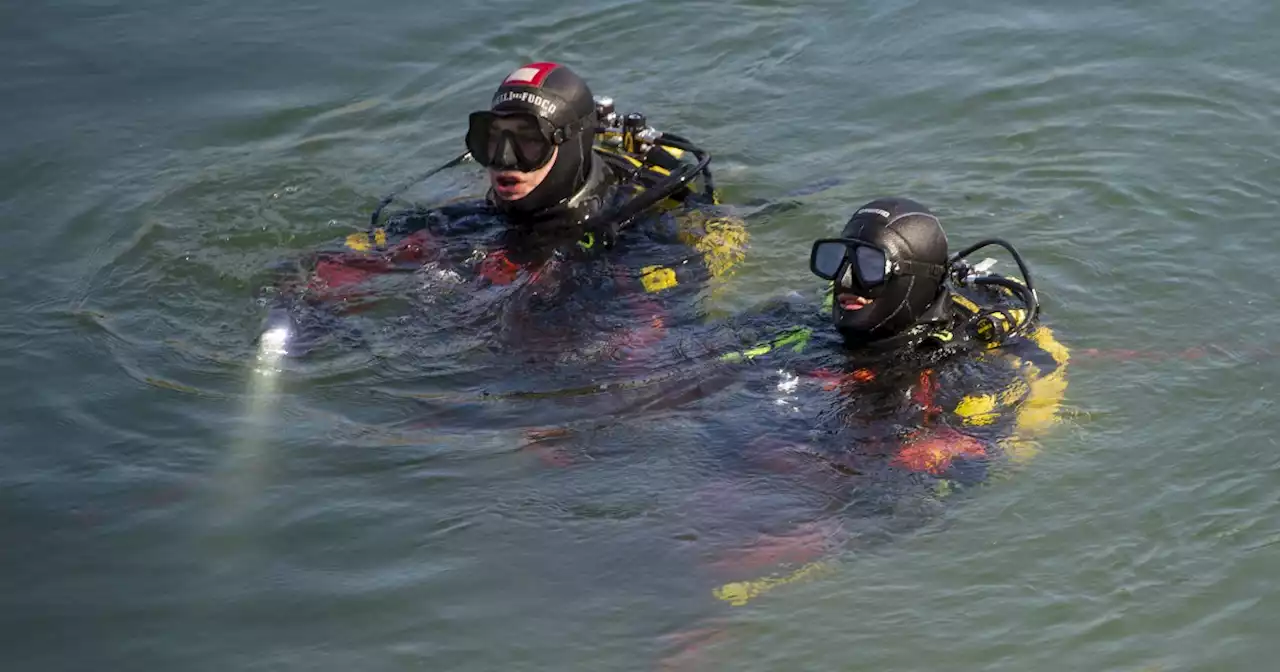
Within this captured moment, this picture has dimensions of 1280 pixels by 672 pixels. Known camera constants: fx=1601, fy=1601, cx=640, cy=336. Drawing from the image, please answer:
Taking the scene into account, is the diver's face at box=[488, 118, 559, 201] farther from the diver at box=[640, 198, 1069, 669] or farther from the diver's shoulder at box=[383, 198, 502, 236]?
the diver at box=[640, 198, 1069, 669]

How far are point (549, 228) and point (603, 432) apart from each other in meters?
1.68

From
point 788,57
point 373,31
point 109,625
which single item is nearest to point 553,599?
point 109,625

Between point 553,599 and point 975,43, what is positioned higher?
point 975,43

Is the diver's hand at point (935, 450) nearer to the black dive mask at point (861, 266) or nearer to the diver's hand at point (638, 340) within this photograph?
the black dive mask at point (861, 266)

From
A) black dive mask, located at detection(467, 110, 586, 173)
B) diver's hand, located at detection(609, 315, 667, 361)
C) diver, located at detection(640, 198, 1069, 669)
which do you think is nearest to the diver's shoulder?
black dive mask, located at detection(467, 110, 586, 173)

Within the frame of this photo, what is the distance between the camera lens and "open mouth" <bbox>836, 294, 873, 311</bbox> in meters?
6.38

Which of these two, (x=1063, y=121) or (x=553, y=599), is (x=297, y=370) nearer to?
(x=553, y=599)

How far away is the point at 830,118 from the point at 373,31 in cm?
347

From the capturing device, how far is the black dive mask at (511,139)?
7.67 meters

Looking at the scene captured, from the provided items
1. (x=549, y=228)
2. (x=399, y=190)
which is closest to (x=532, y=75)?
(x=549, y=228)

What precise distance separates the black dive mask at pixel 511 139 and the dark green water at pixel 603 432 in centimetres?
118

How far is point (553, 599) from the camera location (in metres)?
5.47

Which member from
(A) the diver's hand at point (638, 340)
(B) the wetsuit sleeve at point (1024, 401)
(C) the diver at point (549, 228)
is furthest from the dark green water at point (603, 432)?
(A) the diver's hand at point (638, 340)

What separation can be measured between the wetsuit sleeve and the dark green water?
0.14 metres
